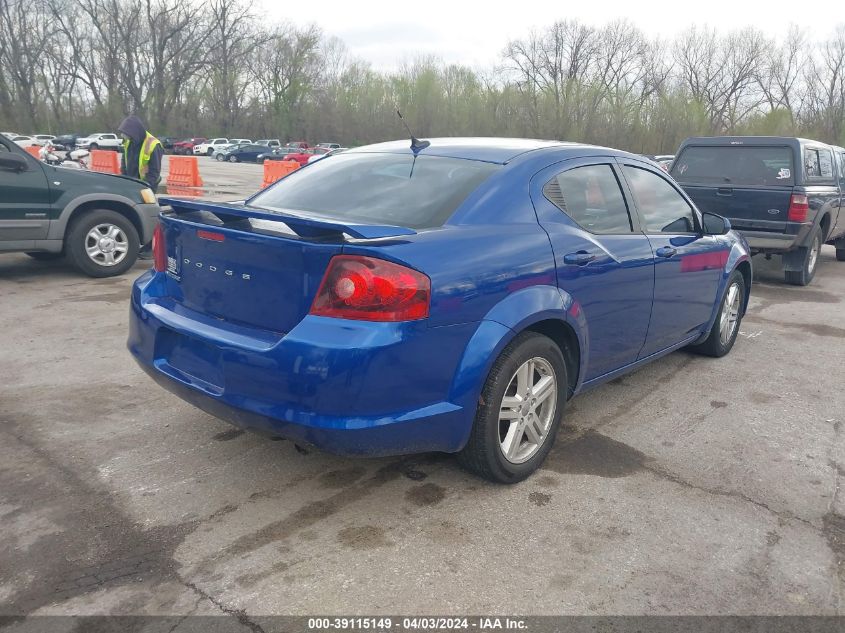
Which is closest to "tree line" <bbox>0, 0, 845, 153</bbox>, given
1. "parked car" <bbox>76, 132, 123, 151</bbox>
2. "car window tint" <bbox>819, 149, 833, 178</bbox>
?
"parked car" <bbox>76, 132, 123, 151</bbox>

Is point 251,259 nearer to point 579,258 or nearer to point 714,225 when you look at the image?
point 579,258

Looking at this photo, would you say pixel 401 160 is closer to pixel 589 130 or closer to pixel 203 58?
pixel 589 130

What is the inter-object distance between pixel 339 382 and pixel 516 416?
39.9 inches

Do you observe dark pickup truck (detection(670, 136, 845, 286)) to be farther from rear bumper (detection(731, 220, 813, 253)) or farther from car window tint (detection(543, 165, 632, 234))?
car window tint (detection(543, 165, 632, 234))

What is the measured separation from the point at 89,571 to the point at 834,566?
2.87 m

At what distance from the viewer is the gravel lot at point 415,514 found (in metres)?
2.62

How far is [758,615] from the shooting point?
2566 mm

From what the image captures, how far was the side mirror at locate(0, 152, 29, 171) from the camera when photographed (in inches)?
290

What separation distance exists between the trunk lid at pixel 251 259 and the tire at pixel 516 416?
79 centimetres

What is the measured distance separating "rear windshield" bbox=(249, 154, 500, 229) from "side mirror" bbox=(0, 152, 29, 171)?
15.1 ft

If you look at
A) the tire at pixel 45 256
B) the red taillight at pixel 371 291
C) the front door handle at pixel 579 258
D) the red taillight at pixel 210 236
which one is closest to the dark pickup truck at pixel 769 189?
the front door handle at pixel 579 258

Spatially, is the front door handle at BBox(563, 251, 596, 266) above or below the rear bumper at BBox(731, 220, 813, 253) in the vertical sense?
above

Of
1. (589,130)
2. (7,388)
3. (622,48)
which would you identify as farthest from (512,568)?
(622,48)

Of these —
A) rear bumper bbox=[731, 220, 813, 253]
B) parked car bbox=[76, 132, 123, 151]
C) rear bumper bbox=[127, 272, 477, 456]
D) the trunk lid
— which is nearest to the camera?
rear bumper bbox=[127, 272, 477, 456]
